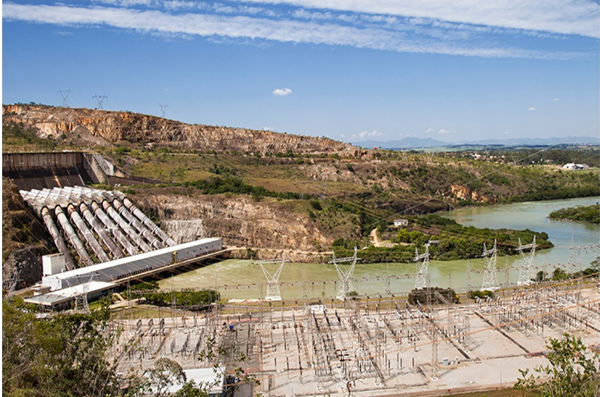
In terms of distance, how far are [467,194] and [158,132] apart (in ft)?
127

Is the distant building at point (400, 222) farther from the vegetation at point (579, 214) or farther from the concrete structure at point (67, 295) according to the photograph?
the concrete structure at point (67, 295)

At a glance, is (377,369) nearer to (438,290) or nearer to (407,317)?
(407,317)

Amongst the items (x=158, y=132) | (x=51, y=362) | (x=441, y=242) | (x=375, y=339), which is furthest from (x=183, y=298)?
(x=158, y=132)

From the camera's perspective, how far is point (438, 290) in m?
24.4

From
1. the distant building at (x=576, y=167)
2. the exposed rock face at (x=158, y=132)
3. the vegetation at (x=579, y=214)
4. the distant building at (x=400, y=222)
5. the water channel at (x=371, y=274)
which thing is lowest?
the water channel at (x=371, y=274)

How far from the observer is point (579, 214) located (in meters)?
49.1

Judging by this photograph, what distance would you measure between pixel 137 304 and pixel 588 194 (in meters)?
62.0

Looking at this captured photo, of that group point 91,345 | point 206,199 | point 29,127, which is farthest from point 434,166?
point 91,345

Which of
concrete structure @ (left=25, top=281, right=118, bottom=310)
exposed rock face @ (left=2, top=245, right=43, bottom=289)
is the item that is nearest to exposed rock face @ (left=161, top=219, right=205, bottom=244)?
exposed rock face @ (left=2, top=245, right=43, bottom=289)

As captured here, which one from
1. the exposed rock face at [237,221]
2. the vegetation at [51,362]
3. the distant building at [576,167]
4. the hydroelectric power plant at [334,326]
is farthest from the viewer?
the distant building at [576,167]

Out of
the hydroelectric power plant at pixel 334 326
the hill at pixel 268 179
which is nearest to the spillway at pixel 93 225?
the hydroelectric power plant at pixel 334 326

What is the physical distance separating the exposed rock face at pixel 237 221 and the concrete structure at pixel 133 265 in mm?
1919

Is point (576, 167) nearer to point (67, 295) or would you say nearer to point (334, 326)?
point (334, 326)

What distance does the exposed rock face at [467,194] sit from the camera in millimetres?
62603
